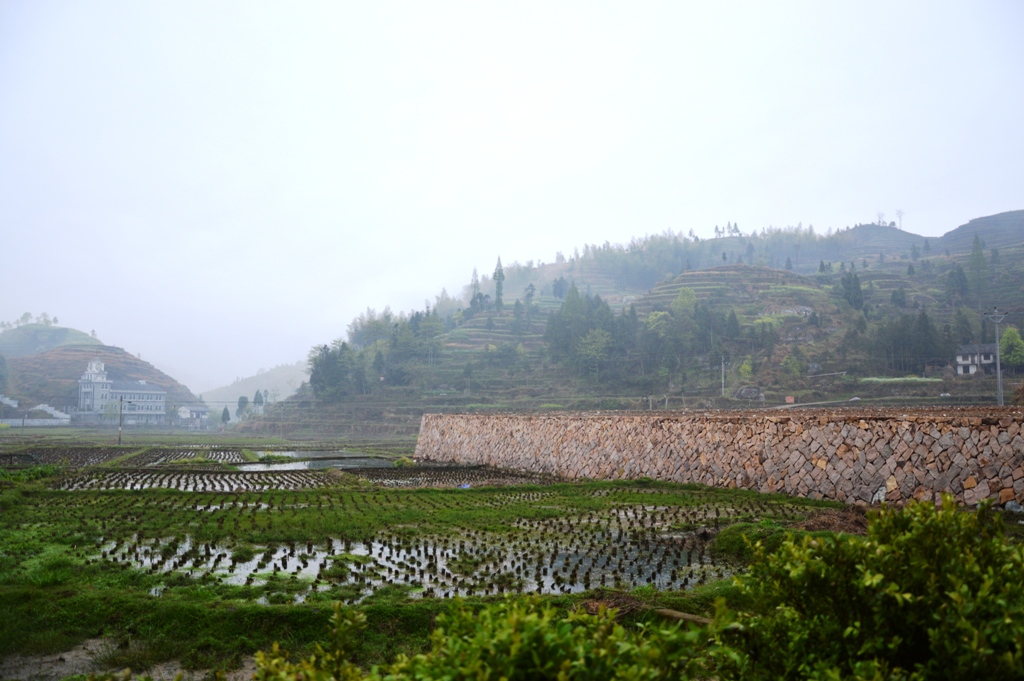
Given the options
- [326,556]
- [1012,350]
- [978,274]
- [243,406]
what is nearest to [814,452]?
[326,556]

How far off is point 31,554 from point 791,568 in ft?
31.5

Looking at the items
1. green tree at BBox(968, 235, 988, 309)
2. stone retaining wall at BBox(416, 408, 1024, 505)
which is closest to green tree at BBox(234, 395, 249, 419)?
stone retaining wall at BBox(416, 408, 1024, 505)

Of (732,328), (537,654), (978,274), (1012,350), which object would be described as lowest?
(537,654)

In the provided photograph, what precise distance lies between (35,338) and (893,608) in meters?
208

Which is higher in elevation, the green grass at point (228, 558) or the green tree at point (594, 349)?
the green tree at point (594, 349)

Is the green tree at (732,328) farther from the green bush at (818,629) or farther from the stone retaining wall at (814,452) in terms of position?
the green bush at (818,629)

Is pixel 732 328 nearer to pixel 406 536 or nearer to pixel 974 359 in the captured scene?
pixel 974 359

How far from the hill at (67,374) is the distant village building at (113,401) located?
2770 millimetres

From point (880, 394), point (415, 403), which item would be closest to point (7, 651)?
point (880, 394)

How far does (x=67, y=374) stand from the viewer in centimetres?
11231

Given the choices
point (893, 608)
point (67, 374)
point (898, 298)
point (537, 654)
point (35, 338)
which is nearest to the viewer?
point (537, 654)

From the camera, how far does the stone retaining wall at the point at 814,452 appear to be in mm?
11227

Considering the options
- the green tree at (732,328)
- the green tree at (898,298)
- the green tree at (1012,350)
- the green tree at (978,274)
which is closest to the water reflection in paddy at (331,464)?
the green tree at (1012,350)

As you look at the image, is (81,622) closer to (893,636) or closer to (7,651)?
(7,651)
